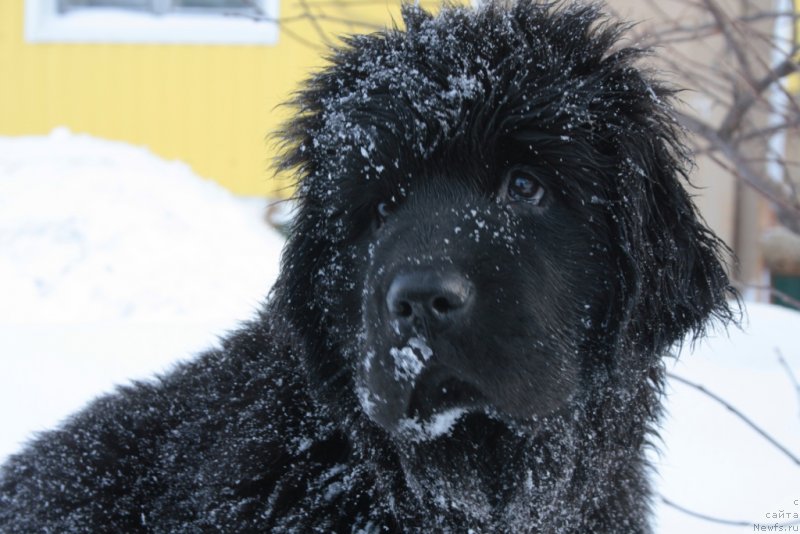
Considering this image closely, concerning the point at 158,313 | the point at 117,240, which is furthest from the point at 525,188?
the point at 117,240

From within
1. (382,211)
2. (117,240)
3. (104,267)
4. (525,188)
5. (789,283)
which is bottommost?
(104,267)

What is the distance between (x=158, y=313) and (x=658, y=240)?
5260mm

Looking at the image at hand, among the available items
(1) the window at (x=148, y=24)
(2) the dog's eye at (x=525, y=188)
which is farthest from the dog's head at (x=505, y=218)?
(1) the window at (x=148, y=24)

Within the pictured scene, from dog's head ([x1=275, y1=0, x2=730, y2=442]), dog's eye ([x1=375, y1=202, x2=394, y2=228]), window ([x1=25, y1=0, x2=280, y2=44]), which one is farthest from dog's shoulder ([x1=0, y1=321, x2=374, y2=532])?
window ([x1=25, y1=0, x2=280, y2=44])

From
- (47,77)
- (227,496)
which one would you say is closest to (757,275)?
(227,496)

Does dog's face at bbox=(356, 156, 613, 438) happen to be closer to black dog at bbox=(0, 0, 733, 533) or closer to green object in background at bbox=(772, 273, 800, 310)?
black dog at bbox=(0, 0, 733, 533)

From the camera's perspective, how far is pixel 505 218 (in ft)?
7.52

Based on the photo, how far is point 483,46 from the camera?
7.98 ft

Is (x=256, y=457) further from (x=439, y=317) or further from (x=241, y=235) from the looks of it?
(x=241, y=235)

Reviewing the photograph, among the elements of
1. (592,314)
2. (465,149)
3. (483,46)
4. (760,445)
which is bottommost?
(760,445)

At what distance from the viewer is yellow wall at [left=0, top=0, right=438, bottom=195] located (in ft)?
35.1

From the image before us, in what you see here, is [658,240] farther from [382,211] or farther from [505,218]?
[382,211]

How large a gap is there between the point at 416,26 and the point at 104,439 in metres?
1.59

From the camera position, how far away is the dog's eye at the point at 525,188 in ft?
7.67
